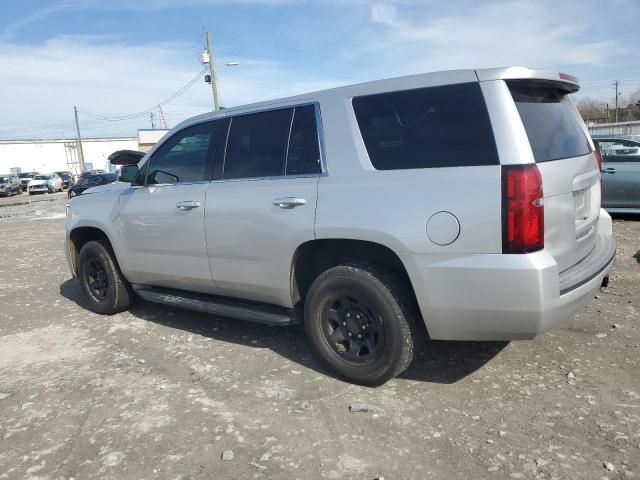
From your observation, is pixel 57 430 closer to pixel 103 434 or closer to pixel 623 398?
pixel 103 434

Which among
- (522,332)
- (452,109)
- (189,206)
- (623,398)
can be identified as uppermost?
(452,109)

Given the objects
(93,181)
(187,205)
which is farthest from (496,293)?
(93,181)

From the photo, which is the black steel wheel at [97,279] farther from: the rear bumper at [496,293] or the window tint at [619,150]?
the window tint at [619,150]

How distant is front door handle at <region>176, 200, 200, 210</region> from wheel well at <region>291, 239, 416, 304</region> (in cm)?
106

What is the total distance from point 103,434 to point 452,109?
2.81 m

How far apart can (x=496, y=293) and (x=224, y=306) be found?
7.21ft

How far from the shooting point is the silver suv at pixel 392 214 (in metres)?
2.88

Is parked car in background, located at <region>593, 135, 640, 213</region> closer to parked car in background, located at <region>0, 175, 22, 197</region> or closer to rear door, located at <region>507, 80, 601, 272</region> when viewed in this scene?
rear door, located at <region>507, 80, 601, 272</region>

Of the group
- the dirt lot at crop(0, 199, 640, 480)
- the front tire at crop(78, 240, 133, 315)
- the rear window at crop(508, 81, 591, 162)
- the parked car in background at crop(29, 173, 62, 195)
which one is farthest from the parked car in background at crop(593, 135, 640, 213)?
the parked car in background at crop(29, 173, 62, 195)

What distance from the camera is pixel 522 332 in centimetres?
296

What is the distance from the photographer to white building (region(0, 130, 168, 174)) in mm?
65250

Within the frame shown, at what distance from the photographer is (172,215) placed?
4406 millimetres

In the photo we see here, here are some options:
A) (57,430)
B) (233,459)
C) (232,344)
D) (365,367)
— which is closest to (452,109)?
(365,367)

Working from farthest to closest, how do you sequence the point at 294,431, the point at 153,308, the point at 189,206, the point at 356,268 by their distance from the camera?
the point at 153,308 → the point at 189,206 → the point at 356,268 → the point at 294,431
